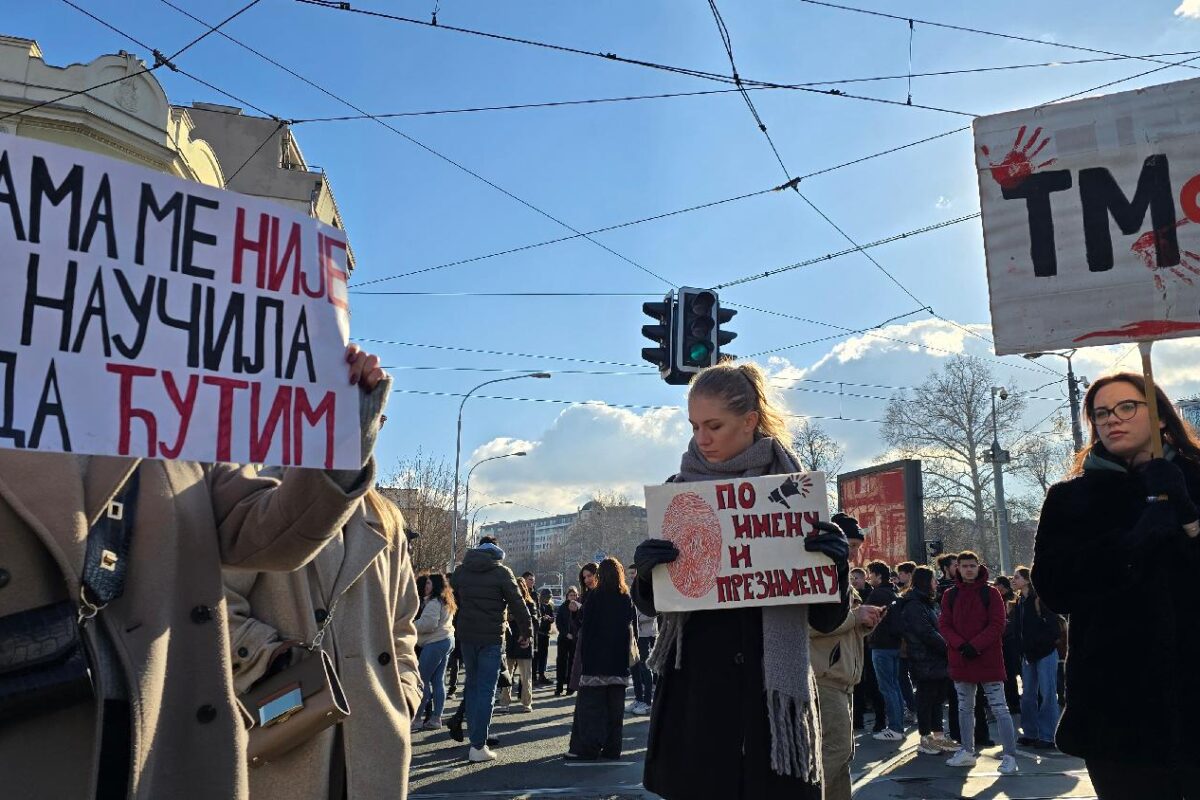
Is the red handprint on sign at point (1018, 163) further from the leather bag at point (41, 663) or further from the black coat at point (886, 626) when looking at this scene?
the black coat at point (886, 626)

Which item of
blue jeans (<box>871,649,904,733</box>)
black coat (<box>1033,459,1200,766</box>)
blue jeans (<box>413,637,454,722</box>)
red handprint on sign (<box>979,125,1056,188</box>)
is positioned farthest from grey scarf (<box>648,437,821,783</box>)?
blue jeans (<box>871,649,904,733</box>)

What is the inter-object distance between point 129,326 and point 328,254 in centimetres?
54

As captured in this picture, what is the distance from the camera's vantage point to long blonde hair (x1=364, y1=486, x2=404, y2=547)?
346 cm

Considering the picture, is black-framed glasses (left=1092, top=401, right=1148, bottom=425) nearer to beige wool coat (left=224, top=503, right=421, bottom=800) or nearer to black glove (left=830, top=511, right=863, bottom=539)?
black glove (left=830, top=511, right=863, bottom=539)

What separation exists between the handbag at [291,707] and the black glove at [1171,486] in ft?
8.29

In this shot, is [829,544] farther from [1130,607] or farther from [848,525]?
[848,525]

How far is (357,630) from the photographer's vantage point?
3207 millimetres

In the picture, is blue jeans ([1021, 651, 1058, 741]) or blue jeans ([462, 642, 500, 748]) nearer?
blue jeans ([462, 642, 500, 748])

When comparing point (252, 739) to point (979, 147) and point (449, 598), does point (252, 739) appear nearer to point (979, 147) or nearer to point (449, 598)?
point (979, 147)

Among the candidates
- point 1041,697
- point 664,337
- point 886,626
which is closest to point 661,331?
point 664,337

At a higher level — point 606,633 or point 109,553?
point 109,553

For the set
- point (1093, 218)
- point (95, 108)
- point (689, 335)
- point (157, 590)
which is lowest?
point (157, 590)

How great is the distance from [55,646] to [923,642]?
9.65 metres

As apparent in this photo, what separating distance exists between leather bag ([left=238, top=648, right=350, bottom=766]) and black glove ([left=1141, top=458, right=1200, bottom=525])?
253 cm
